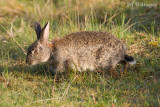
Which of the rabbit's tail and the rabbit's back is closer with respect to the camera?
the rabbit's tail

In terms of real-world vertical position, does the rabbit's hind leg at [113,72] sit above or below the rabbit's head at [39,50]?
below

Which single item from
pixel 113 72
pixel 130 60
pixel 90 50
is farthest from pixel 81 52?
pixel 130 60

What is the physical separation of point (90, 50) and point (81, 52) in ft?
0.57

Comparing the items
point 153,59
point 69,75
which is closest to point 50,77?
point 69,75

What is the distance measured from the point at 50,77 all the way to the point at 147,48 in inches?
82.7

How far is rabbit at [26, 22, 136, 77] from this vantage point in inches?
186

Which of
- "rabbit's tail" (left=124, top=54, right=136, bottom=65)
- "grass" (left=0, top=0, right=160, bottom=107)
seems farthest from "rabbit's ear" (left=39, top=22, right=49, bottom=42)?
"rabbit's tail" (left=124, top=54, right=136, bottom=65)

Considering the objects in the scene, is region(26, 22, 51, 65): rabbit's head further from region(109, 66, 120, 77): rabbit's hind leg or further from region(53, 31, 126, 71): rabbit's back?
region(109, 66, 120, 77): rabbit's hind leg

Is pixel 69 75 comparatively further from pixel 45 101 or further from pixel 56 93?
pixel 45 101

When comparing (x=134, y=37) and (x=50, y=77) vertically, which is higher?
(x=134, y=37)

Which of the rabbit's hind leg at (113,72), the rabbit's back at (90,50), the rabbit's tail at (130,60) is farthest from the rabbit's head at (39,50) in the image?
the rabbit's tail at (130,60)

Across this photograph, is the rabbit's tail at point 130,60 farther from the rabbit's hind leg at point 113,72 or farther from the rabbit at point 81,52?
the rabbit's hind leg at point 113,72

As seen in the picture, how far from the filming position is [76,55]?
4.88 m

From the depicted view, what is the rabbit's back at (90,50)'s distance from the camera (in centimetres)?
472
